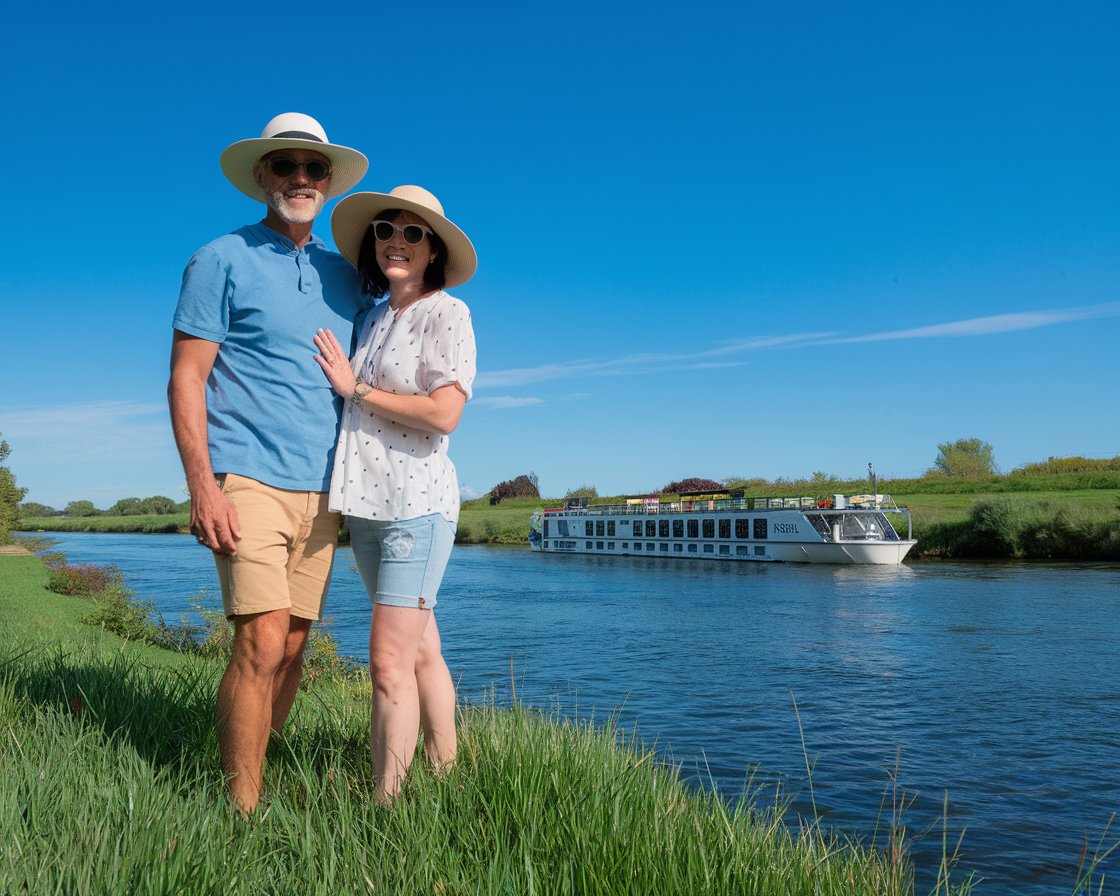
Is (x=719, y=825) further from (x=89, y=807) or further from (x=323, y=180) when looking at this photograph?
(x=323, y=180)

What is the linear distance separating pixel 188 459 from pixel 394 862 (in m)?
1.42

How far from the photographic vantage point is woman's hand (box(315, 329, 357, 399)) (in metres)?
3.21

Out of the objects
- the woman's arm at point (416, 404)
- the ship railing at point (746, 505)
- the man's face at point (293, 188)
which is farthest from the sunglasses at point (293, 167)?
the ship railing at point (746, 505)

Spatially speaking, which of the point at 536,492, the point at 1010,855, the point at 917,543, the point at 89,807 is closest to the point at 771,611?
the point at 1010,855

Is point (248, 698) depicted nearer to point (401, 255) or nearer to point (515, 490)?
point (401, 255)

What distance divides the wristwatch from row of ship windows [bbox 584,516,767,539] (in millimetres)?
41811

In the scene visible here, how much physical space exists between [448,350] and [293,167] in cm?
101

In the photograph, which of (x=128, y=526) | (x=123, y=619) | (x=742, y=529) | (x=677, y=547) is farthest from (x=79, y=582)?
(x=128, y=526)

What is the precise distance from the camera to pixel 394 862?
271 centimetres

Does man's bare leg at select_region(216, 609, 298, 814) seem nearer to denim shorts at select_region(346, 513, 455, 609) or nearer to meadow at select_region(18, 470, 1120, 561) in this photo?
denim shorts at select_region(346, 513, 455, 609)

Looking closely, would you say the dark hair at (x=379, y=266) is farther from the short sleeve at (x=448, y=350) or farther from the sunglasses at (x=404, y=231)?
the short sleeve at (x=448, y=350)

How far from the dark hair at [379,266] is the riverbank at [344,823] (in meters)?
1.71

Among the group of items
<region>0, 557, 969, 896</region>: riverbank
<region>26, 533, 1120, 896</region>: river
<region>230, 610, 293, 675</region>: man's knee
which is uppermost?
<region>230, 610, 293, 675</region>: man's knee

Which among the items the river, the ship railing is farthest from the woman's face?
the ship railing
